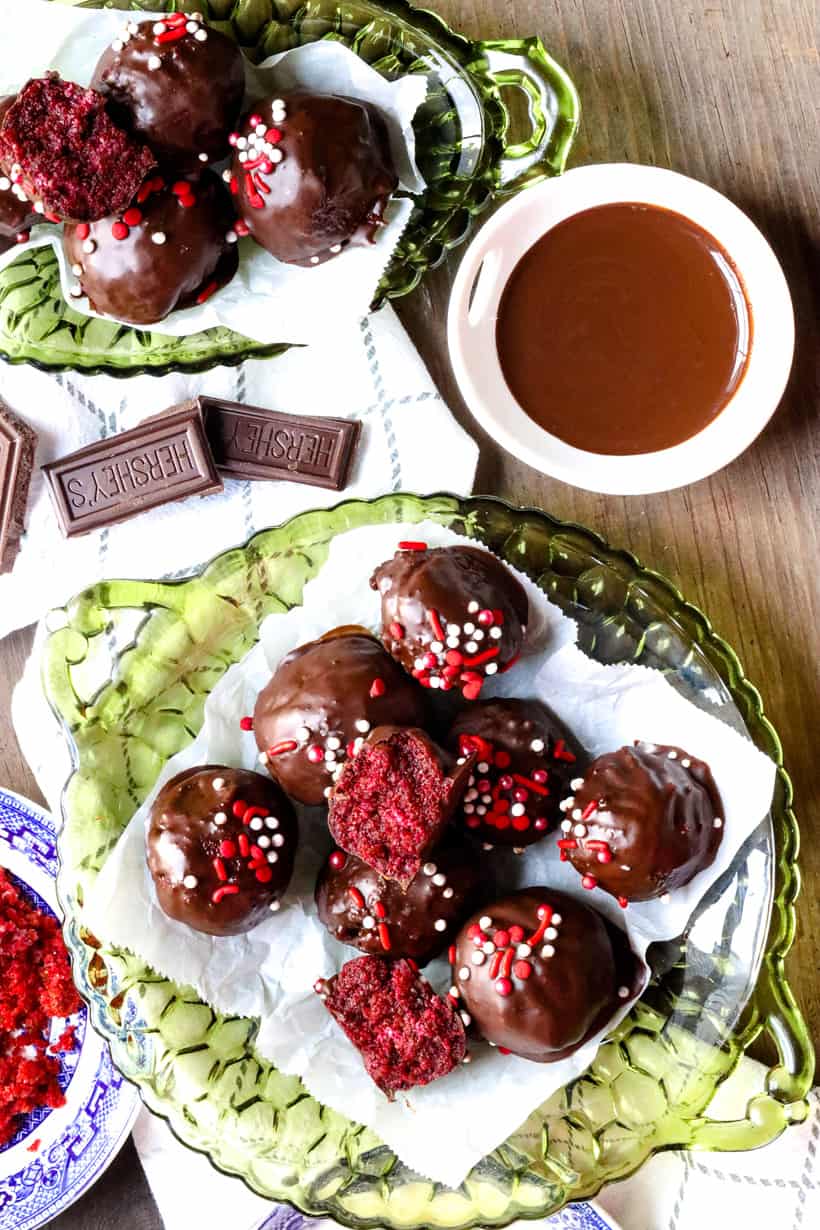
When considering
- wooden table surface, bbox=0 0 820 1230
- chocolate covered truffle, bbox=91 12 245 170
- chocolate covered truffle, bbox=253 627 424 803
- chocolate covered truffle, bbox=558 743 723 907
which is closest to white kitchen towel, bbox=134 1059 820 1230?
wooden table surface, bbox=0 0 820 1230

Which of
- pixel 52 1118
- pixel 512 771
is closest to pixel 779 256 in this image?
pixel 512 771

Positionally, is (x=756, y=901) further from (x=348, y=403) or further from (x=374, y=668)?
(x=348, y=403)

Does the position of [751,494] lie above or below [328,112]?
below

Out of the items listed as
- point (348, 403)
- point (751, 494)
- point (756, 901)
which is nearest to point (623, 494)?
point (751, 494)

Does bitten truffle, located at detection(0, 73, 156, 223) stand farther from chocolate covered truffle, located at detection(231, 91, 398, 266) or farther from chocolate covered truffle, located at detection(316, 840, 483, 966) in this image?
chocolate covered truffle, located at detection(316, 840, 483, 966)

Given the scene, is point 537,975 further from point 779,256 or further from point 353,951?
point 779,256

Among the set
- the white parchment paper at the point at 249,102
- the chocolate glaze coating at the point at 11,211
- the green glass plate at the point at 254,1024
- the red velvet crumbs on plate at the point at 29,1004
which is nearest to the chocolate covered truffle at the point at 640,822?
the green glass plate at the point at 254,1024
